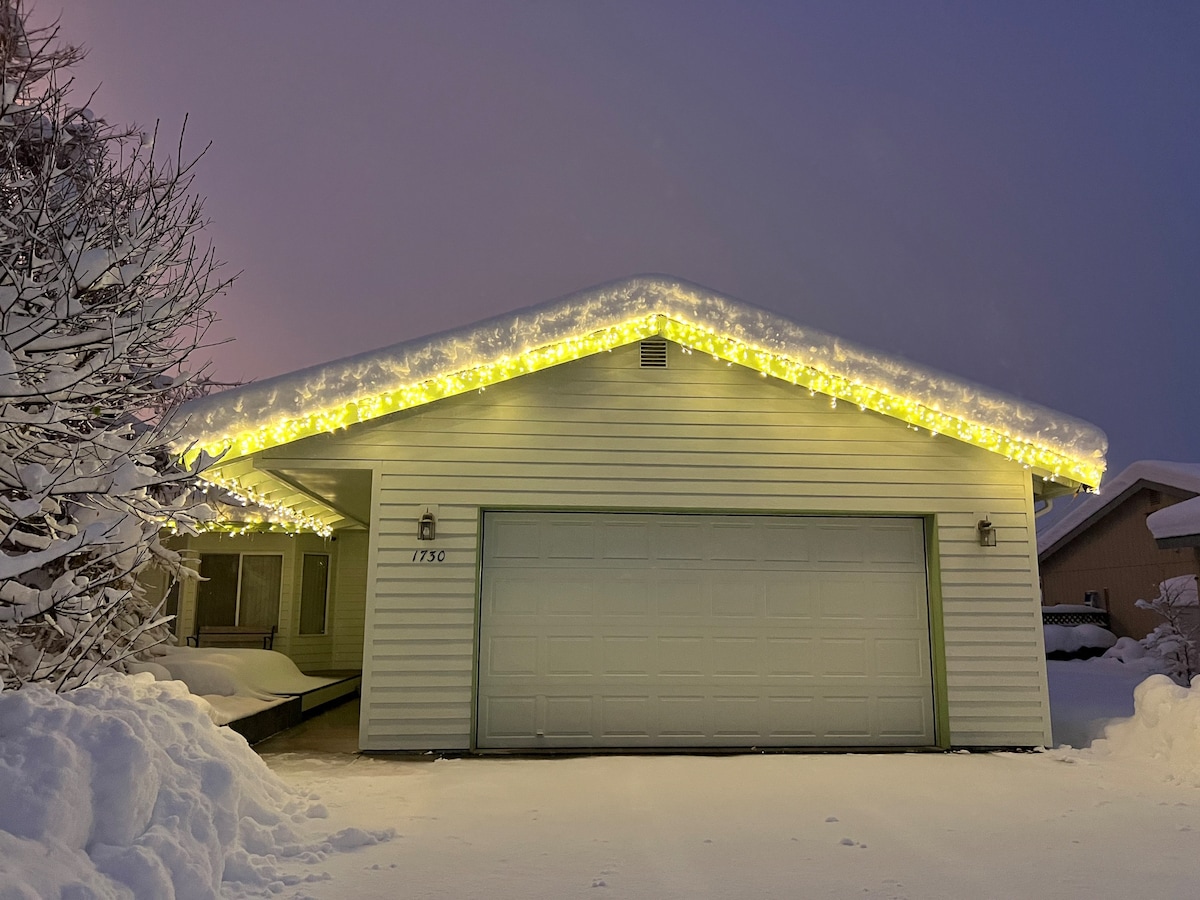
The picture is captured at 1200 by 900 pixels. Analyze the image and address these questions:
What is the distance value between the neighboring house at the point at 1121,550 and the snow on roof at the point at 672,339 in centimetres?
1263

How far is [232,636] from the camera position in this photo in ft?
48.9

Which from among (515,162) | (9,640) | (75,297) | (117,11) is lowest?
(9,640)

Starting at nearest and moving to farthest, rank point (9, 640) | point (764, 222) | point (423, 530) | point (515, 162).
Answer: point (9, 640) < point (423, 530) < point (515, 162) < point (764, 222)

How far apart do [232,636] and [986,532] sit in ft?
38.7

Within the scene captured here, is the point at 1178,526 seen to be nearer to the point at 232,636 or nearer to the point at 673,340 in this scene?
the point at 673,340

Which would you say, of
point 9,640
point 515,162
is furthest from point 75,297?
point 515,162

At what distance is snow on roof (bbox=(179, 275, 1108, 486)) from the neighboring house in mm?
12627

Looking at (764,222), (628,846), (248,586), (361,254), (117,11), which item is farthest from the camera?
(764,222)

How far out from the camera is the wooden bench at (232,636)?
14.8m

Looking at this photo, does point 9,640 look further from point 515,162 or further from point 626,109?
point 515,162

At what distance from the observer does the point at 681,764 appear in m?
7.60

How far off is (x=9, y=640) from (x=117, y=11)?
54664 mm

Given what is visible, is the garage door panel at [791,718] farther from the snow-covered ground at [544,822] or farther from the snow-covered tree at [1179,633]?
the snow-covered tree at [1179,633]

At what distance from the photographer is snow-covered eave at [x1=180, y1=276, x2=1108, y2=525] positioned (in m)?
7.90
